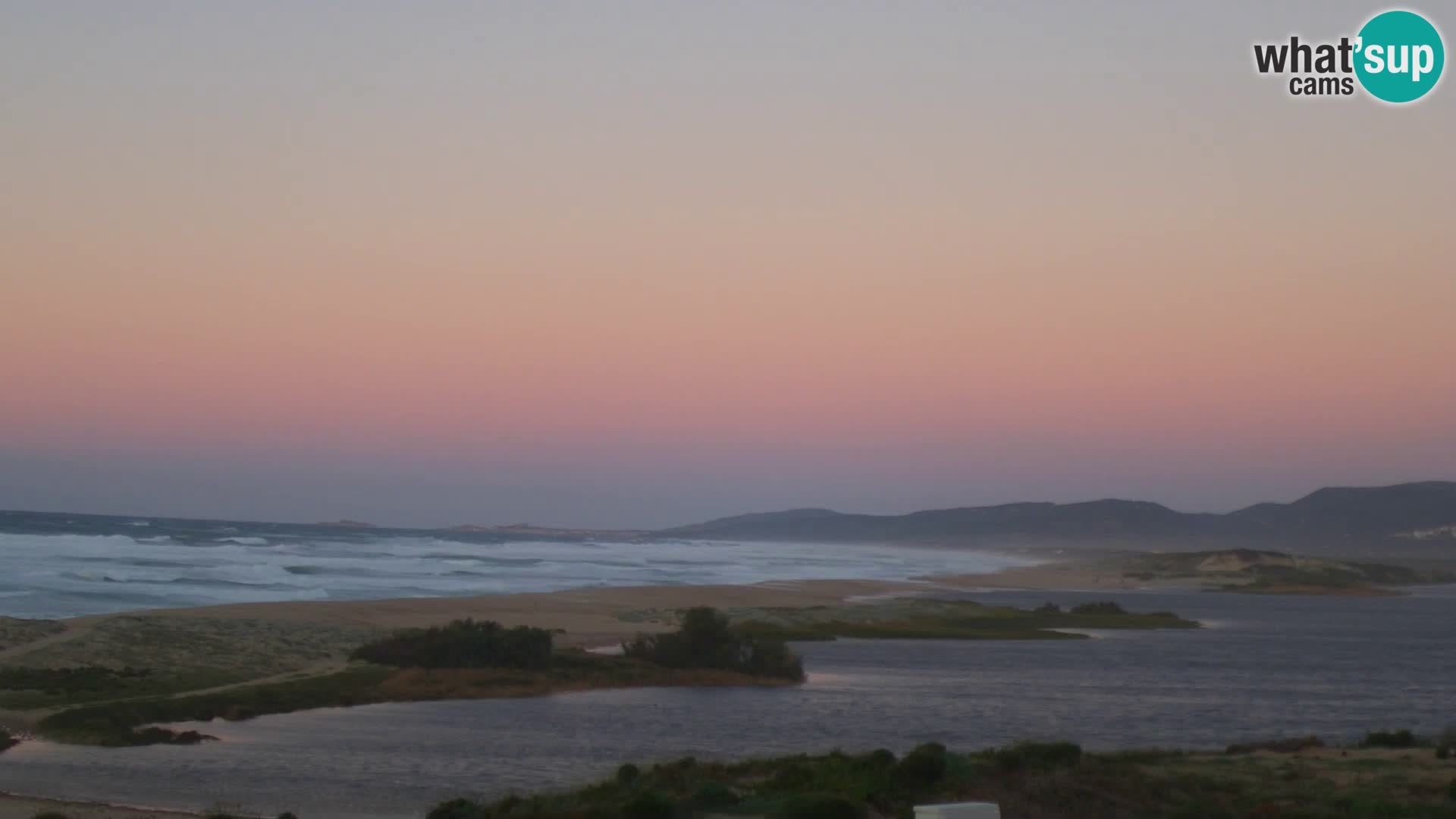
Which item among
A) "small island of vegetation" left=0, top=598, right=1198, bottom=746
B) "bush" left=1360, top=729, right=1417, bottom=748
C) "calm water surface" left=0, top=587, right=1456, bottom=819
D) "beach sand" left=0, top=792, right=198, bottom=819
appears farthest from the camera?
"small island of vegetation" left=0, top=598, right=1198, bottom=746

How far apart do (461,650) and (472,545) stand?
390 feet

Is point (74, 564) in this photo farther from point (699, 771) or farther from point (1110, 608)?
point (699, 771)

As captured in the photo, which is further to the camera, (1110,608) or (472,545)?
(472,545)

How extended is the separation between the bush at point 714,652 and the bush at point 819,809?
2102cm

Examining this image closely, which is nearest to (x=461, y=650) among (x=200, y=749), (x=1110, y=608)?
(x=200, y=749)

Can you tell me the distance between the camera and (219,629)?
39.8m

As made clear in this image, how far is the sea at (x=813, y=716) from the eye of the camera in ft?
70.2

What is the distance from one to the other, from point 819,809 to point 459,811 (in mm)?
4564

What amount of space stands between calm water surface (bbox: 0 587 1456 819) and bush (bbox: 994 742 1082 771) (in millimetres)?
5731

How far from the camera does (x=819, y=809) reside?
51.1 ft

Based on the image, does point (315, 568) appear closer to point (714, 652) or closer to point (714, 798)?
point (714, 652)

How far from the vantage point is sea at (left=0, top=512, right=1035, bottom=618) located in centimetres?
6078

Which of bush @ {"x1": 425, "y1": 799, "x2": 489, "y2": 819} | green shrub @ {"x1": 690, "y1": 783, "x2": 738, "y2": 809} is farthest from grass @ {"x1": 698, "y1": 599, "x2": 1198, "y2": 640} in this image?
green shrub @ {"x1": 690, "y1": 783, "x2": 738, "y2": 809}

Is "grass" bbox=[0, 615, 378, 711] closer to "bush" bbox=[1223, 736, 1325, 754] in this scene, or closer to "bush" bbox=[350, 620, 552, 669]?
"bush" bbox=[350, 620, 552, 669]
